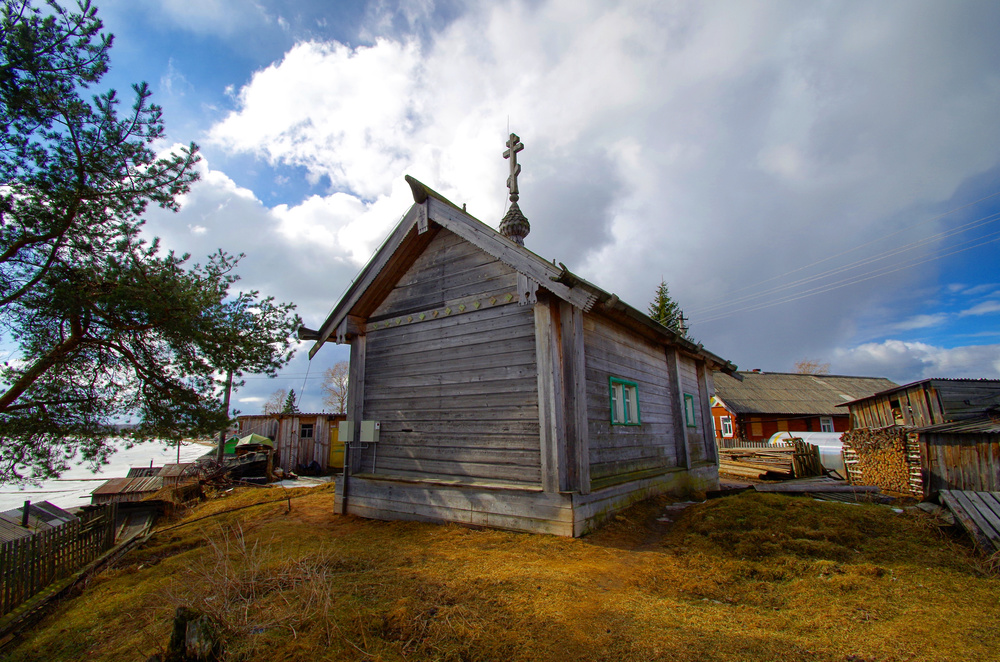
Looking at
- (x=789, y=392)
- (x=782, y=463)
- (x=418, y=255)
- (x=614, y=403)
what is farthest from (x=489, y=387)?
(x=789, y=392)

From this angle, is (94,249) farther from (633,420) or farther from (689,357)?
(689,357)

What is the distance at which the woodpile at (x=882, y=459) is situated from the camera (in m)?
12.5

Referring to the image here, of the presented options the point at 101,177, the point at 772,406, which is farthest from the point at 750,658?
the point at 772,406

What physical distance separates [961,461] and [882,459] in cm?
344

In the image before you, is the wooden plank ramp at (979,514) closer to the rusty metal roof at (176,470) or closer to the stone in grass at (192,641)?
the stone in grass at (192,641)

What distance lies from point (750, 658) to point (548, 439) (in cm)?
425

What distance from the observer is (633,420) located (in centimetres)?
975

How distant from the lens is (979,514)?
20.6 feet

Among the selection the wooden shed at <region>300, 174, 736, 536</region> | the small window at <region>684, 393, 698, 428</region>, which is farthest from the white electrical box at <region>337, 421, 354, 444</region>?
the small window at <region>684, 393, 698, 428</region>

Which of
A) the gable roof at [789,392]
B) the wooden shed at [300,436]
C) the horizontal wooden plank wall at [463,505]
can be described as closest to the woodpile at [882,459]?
the horizontal wooden plank wall at [463,505]

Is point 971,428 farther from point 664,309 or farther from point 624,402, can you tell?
point 664,309

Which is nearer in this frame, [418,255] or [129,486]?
[418,255]

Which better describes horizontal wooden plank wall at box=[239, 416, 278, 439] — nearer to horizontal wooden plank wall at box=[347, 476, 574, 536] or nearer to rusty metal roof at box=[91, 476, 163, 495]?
rusty metal roof at box=[91, 476, 163, 495]

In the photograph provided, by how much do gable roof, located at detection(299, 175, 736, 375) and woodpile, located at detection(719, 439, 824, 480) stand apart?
885 centimetres
